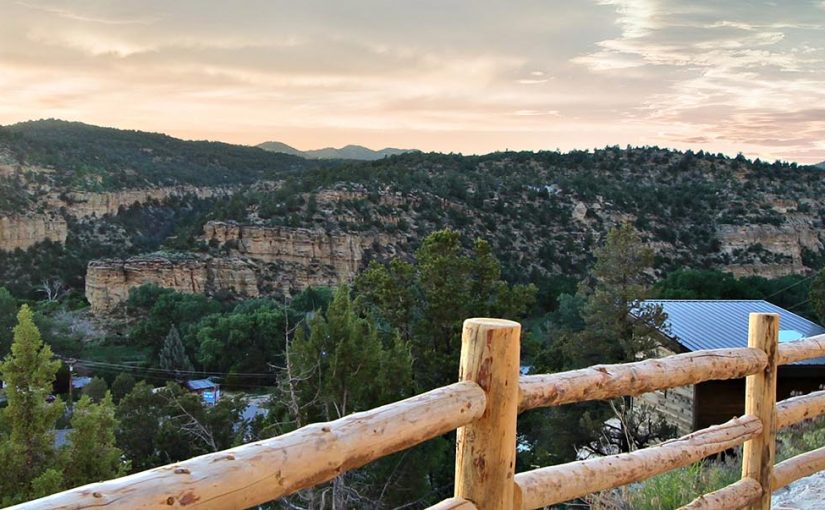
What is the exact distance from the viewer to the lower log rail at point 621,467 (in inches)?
101

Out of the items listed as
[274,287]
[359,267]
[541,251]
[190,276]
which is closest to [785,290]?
[541,251]

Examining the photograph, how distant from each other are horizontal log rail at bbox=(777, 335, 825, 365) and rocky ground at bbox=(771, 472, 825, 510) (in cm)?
114

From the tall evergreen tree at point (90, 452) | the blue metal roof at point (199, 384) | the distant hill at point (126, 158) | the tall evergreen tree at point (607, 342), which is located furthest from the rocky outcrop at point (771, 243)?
the tall evergreen tree at point (90, 452)

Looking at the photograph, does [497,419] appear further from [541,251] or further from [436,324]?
[541,251]

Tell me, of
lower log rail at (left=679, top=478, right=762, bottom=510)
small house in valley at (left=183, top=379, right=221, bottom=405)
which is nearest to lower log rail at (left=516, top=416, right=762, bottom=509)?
lower log rail at (left=679, top=478, right=762, bottom=510)

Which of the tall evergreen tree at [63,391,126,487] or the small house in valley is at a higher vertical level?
the tall evergreen tree at [63,391,126,487]

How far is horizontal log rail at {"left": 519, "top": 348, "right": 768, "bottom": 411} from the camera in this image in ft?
8.32

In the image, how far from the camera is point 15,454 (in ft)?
32.6

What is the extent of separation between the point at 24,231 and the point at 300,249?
17874mm

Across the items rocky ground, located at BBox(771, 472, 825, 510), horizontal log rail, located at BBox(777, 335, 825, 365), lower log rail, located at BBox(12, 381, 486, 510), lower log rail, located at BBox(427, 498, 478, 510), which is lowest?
rocky ground, located at BBox(771, 472, 825, 510)

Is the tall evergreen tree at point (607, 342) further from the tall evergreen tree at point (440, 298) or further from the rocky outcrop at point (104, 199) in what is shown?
the rocky outcrop at point (104, 199)

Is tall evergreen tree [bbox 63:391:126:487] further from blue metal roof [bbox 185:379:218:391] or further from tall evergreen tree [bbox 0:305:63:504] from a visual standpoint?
blue metal roof [bbox 185:379:218:391]

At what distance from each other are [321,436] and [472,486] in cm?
67

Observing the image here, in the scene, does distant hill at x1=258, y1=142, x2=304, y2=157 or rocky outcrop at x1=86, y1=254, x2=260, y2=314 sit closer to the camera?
rocky outcrop at x1=86, y1=254, x2=260, y2=314
